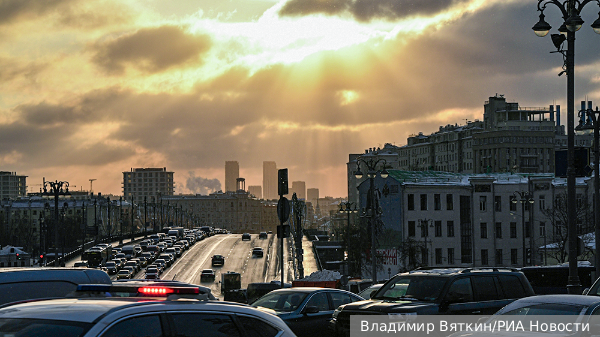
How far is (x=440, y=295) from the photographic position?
14281 mm

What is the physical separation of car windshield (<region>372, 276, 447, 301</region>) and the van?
20.5 feet

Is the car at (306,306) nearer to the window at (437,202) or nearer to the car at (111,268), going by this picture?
the window at (437,202)

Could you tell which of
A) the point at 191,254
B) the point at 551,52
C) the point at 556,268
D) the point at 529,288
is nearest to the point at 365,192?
the point at 191,254

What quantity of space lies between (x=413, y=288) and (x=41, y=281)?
7.26m

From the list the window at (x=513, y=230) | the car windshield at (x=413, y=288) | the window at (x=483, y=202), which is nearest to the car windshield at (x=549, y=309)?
the car windshield at (x=413, y=288)

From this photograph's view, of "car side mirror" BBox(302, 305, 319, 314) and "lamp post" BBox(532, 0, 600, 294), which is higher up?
"lamp post" BBox(532, 0, 600, 294)

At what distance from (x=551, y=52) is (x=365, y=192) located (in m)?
59.6

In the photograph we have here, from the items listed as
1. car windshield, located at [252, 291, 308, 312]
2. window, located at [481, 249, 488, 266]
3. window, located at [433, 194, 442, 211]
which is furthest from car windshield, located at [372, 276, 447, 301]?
window, located at [481, 249, 488, 266]

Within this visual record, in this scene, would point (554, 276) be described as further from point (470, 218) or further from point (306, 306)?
point (470, 218)

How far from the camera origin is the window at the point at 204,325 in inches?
248

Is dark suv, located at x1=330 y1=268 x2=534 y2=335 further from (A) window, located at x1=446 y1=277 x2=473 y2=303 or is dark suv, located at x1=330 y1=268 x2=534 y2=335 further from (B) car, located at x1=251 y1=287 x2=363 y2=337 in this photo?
(B) car, located at x1=251 y1=287 x2=363 y2=337


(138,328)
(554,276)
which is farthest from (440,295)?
(554,276)

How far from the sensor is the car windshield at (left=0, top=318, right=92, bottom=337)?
5605mm

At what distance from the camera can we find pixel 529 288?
16219 millimetres
